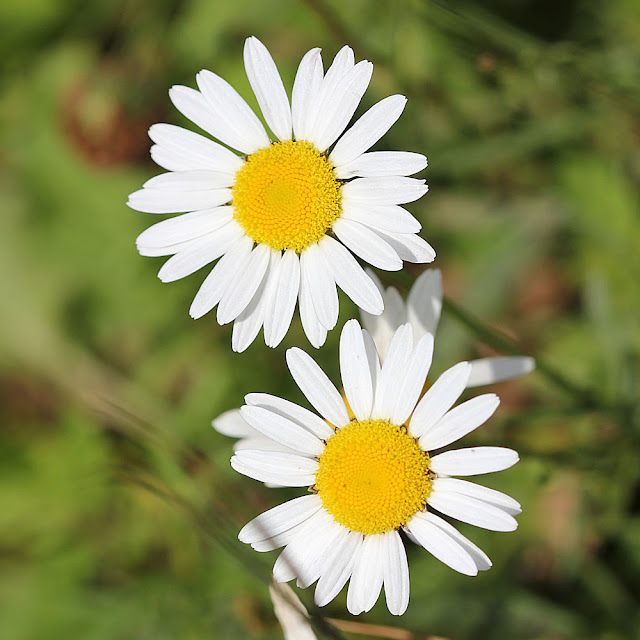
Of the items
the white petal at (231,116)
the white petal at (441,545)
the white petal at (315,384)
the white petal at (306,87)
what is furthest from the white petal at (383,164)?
the white petal at (441,545)

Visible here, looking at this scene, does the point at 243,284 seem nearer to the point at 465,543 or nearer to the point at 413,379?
the point at 413,379

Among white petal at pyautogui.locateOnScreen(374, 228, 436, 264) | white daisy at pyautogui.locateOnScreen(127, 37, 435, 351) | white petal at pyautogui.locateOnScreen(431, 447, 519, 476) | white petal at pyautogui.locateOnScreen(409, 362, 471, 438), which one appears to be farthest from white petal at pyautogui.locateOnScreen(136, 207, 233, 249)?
white petal at pyautogui.locateOnScreen(431, 447, 519, 476)

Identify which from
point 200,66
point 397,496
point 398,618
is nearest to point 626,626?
point 398,618

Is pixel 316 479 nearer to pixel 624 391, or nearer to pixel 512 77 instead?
pixel 624 391

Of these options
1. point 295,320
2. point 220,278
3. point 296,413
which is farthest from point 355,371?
point 295,320

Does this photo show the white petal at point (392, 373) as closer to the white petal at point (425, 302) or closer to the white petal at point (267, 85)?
the white petal at point (425, 302)

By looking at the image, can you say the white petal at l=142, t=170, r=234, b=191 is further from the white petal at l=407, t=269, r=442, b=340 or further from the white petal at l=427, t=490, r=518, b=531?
the white petal at l=427, t=490, r=518, b=531

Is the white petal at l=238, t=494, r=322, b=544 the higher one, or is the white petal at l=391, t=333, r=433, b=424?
the white petal at l=391, t=333, r=433, b=424
